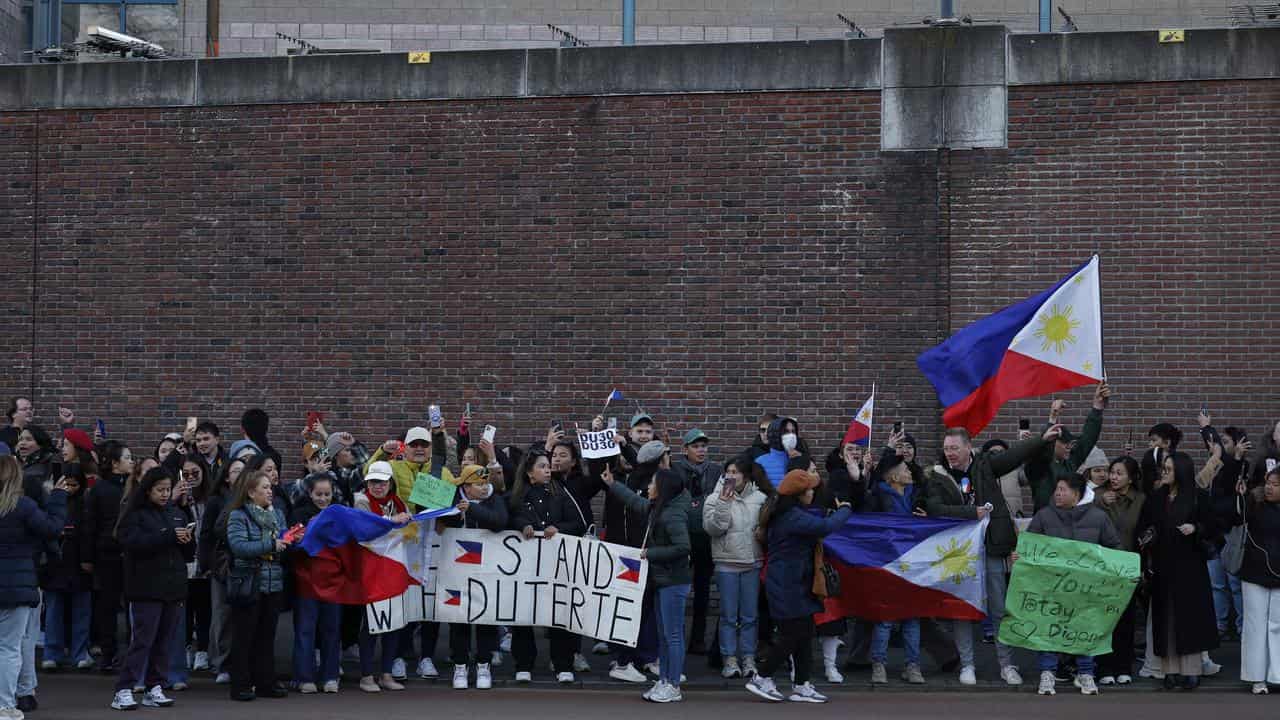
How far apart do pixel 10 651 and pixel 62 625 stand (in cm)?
253

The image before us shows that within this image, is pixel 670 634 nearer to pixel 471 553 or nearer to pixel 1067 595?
pixel 471 553

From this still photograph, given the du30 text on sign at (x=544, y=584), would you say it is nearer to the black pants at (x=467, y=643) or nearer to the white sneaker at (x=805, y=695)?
the black pants at (x=467, y=643)

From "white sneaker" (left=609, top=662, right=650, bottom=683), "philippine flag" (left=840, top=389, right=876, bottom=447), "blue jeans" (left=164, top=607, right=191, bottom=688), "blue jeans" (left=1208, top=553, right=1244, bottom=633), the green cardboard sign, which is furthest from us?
"blue jeans" (left=1208, top=553, right=1244, bottom=633)

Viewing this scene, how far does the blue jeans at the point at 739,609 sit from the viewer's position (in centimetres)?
1174

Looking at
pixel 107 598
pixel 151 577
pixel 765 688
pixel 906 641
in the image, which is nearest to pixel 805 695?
pixel 765 688

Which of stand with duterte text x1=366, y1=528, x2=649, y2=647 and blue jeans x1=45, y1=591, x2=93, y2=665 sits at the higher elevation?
stand with duterte text x1=366, y1=528, x2=649, y2=647

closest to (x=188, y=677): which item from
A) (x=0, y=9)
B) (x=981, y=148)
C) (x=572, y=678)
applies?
(x=572, y=678)

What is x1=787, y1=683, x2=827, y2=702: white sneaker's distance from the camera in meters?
11.1

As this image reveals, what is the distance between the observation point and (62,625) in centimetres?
1261

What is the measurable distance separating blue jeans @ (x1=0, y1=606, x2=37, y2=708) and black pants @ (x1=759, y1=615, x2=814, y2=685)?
5409mm

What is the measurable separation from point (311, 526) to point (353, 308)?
17.7 feet

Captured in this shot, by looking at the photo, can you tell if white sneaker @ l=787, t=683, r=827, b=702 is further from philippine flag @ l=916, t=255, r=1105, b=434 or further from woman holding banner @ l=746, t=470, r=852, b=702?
philippine flag @ l=916, t=255, r=1105, b=434

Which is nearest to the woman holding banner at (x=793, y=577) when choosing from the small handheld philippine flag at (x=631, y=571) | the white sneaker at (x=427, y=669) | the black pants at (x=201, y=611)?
the small handheld philippine flag at (x=631, y=571)

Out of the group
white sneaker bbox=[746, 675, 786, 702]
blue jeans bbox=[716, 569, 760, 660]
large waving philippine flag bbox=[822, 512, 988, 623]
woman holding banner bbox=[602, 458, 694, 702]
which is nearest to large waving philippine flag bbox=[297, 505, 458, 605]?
woman holding banner bbox=[602, 458, 694, 702]
